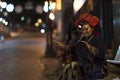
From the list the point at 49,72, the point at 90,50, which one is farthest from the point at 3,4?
the point at 90,50

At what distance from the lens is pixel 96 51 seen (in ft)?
31.9

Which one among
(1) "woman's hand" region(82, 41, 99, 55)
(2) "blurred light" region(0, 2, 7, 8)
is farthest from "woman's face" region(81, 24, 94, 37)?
(2) "blurred light" region(0, 2, 7, 8)

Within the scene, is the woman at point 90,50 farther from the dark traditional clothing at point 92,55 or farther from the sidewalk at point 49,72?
the sidewalk at point 49,72

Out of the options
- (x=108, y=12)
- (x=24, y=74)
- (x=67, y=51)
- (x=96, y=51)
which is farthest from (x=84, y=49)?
(x=24, y=74)

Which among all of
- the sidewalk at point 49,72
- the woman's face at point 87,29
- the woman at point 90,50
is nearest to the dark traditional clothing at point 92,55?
the woman at point 90,50

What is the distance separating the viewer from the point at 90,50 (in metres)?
9.77

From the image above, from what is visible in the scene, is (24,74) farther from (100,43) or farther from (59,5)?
(59,5)

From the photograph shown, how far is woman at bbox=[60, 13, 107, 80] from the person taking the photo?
9.70 m

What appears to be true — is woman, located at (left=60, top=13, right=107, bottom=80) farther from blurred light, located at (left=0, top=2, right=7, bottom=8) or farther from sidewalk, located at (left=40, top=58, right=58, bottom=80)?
blurred light, located at (left=0, top=2, right=7, bottom=8)

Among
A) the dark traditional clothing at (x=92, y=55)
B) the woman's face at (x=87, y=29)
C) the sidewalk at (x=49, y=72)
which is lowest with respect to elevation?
the sidewalk at (x=49, y=72)

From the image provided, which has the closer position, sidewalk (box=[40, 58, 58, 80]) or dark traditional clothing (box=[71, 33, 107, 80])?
dark traditional clothing (box=[71, 33, 107, 80])

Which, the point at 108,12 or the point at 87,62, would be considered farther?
the point at 108,12

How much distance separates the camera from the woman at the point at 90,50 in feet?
31.8

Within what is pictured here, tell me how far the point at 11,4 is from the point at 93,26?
31590 mm
